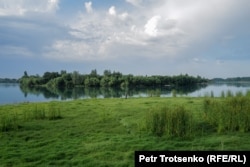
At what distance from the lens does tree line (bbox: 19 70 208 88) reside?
3430 inches

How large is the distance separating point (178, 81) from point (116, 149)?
92.9 m

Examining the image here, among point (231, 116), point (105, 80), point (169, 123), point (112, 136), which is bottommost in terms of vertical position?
point (112, 136)

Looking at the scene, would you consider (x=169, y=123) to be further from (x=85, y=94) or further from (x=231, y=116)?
(x=85, y=94)

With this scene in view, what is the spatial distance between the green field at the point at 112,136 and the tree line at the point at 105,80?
233ft

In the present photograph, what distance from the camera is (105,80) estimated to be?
8706cm

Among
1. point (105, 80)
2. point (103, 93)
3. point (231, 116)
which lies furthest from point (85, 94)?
point (231, 116)

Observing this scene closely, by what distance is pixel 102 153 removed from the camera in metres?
9.27

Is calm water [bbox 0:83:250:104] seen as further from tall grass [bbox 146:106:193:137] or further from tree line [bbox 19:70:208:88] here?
tree line [bbox 19:70:208:88]

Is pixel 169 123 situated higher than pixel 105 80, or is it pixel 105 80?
pixel 105 80

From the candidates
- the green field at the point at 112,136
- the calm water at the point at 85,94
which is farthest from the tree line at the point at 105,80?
the green field at the point at 112,136

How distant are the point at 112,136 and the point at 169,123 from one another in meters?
2.20

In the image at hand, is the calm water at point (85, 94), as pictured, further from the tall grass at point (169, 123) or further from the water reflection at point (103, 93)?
the tall grass at point (169, 123)

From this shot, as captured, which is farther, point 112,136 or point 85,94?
point 85,94

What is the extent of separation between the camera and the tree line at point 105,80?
87125 millimetres
